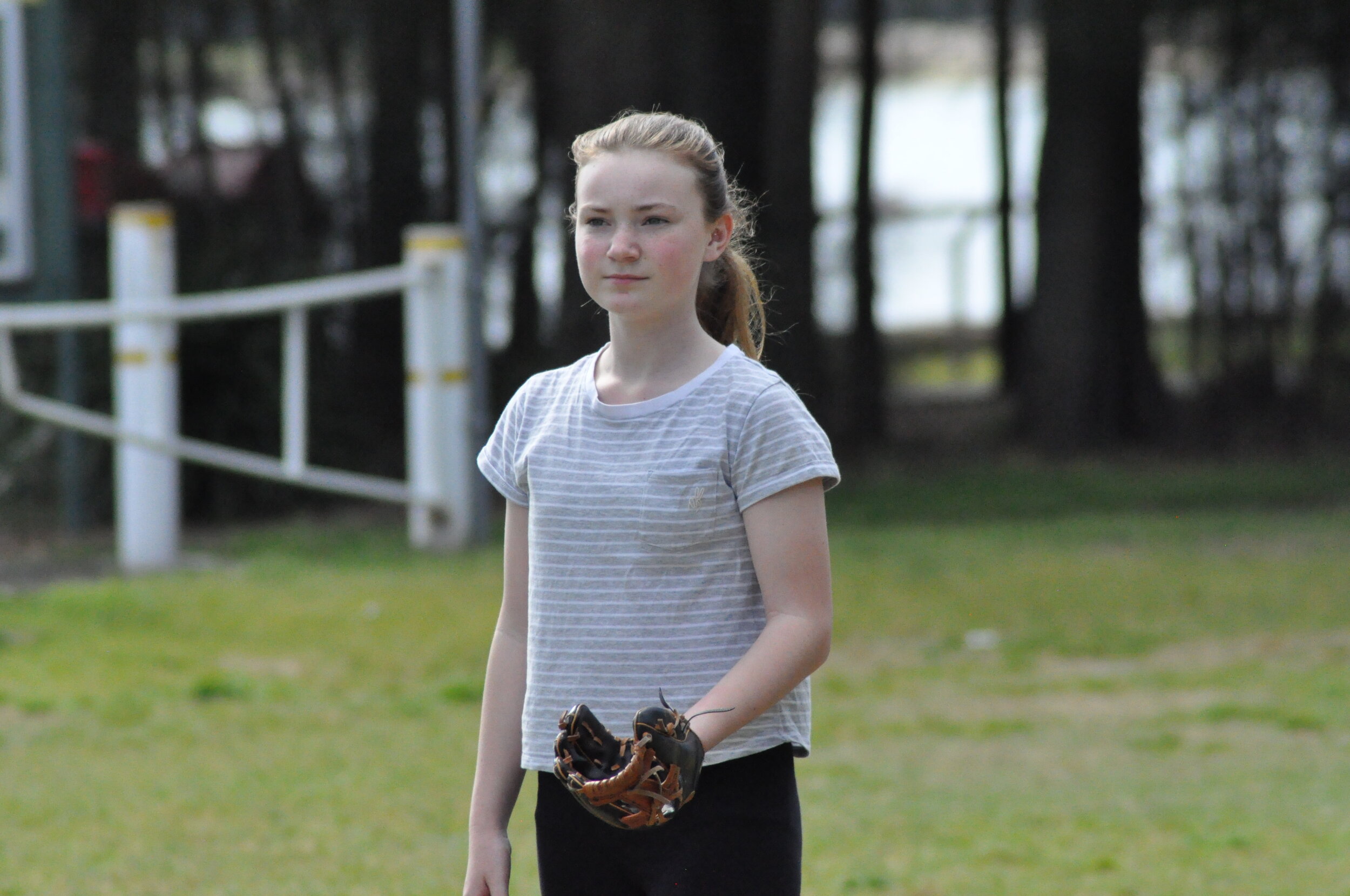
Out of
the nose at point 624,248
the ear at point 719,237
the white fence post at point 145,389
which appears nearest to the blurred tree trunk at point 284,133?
the white fence post at point 145,389

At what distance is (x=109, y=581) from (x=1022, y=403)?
7.79 m

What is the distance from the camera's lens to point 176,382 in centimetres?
845

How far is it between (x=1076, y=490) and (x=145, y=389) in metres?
5.69

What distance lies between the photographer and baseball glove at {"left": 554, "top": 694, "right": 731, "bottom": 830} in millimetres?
1910

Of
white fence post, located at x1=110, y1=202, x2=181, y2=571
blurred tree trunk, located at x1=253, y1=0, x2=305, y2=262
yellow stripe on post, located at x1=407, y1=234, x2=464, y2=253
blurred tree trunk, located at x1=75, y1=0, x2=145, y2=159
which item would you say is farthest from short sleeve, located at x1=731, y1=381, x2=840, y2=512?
blurred tree trunk, located at x1=75, y1=0, x2=145, y2=159

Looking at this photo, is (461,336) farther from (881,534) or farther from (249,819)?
(249,819)

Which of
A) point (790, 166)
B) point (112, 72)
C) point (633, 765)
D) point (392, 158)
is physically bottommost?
point (633, 765)

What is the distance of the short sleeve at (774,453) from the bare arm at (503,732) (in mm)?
330

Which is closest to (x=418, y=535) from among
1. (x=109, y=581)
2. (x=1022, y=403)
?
(x=109, y=581)

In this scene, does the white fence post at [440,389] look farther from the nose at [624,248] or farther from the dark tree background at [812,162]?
the nose at [624,248]

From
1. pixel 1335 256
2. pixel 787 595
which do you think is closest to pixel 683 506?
pixel 787 595

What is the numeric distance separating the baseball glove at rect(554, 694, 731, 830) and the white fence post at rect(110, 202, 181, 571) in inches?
262

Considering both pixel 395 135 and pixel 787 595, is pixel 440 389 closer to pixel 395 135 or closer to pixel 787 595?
pixel 395 135

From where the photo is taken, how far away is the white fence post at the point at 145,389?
8.26 meters
